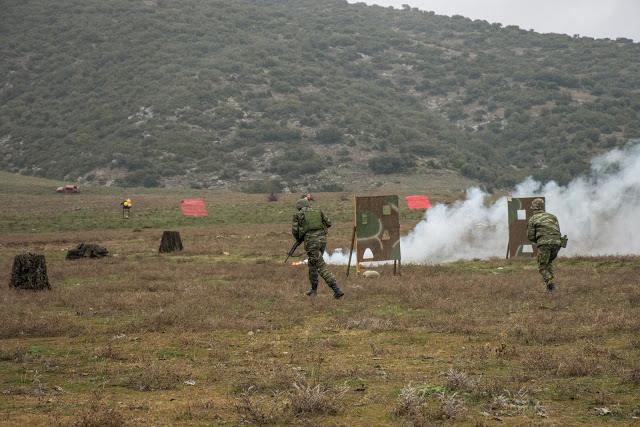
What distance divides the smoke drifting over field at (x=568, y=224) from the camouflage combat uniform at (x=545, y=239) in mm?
8432

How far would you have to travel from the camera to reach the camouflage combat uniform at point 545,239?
14516 millimetres

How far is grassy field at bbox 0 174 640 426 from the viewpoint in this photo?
6453 millimetres

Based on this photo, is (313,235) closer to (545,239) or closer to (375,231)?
(375,231)

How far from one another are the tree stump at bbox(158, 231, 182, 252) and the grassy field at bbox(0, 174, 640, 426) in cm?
564

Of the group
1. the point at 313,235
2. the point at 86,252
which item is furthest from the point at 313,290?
the point at 86,252

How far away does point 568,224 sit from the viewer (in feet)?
83.7

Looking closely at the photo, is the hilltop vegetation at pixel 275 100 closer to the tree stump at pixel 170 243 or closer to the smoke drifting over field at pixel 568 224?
the tree stump at pixel 170 243

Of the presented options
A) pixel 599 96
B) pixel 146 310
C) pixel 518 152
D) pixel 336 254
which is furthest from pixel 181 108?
pixel 146 310

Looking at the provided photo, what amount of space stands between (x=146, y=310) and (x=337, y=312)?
371 centimetres

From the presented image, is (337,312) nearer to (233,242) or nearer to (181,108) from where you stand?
(233,242)

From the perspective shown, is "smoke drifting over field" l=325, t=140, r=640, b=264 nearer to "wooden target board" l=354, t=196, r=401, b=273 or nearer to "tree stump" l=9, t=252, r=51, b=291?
"wooden target board" l=354, t=196, r=401, b=273

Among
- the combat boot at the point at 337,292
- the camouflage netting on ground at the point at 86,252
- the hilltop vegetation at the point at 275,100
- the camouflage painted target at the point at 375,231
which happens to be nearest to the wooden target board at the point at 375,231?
the camouflage painted target at the point at 375,231

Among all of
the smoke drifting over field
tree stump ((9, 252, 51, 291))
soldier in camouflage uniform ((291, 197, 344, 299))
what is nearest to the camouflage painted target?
soldier in camouflage uniform ((291, 197, 344, 299))

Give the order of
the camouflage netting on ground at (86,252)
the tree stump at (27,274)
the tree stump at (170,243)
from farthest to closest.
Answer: the tree stump at (170,243) → the camouflage netting on ground at (86,252) → the tree stump at (27,274)
